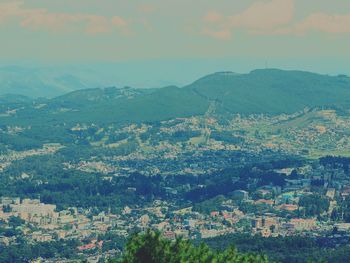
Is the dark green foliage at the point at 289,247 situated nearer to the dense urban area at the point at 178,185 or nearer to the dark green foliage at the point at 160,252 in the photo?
the dense urban area at the point at 178,185

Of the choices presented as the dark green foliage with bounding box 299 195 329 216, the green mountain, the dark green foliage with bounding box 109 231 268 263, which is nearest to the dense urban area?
the dark green foliage with bounding box 299 195 329 216

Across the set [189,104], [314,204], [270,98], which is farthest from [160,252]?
[270,98]

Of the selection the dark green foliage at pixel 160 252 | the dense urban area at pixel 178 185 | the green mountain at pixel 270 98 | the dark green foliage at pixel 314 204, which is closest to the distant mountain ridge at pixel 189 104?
the green mountain at pixel 270 98

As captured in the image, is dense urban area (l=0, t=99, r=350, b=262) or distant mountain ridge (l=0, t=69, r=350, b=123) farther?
distant mountain ridge (l=0, t=69, r=350, b=123)

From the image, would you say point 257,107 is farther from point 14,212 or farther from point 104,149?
point 14,212

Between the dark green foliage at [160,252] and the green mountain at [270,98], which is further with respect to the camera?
the green mountain at [270,98]

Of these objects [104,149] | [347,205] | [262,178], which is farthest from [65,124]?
[347,205]

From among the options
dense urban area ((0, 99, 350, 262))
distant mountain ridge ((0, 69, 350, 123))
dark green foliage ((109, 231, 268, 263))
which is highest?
distant mountain ridge ((0, 69, 350, 123))

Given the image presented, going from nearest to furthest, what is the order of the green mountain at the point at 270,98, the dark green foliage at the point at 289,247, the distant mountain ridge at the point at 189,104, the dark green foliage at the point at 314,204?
the dark green foliage at the point at 289,247, the dark green foliage at the point at 314,204, the distant mountain ridge at the point at 189,104, the green mountain at the point at 270,98

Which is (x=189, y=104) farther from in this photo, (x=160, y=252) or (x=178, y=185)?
(x=160, y=252)

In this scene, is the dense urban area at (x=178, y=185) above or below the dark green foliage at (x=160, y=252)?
below

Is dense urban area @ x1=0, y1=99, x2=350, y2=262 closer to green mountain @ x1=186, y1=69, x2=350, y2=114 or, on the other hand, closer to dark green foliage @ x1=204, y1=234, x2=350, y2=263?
dark green foliage @ x1=204, y1=234, x2=350, y2=263
